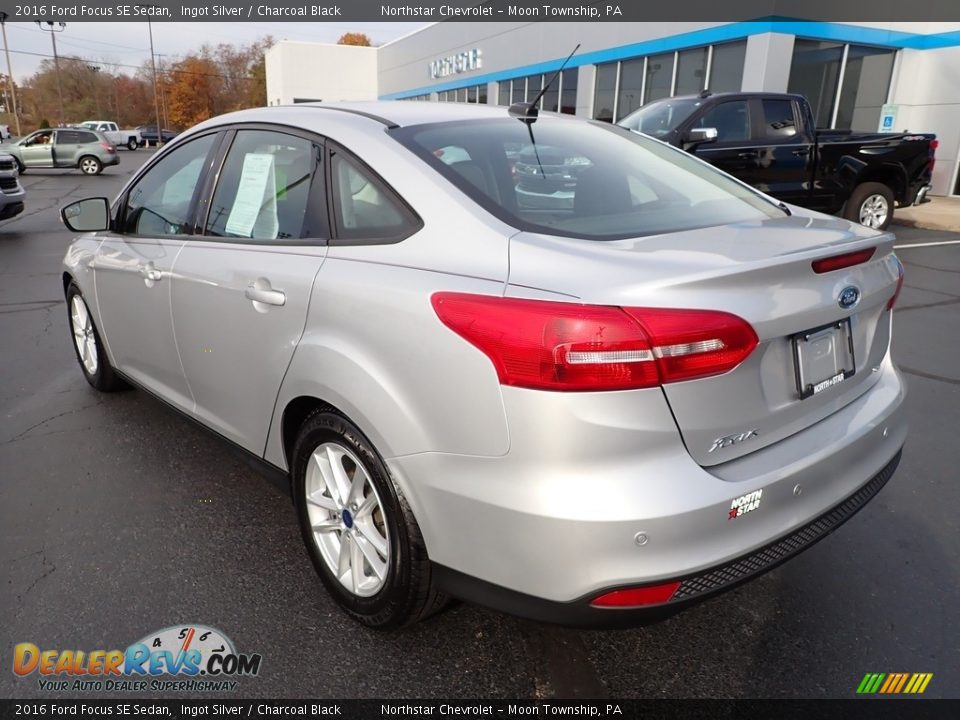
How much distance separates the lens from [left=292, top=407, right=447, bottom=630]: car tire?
2115 mm

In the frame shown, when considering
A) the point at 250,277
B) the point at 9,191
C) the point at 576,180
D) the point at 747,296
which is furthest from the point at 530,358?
the point at 9,191

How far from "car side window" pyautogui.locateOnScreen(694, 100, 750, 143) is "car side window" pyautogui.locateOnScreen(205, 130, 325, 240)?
25.5 ft

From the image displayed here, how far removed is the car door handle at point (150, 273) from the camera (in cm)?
322

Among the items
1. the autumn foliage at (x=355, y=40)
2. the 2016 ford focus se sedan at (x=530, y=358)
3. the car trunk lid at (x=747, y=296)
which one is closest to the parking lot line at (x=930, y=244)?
the 2016 ford focus se sedan at (x=530, y=358)

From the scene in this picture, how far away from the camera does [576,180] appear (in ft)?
8.41

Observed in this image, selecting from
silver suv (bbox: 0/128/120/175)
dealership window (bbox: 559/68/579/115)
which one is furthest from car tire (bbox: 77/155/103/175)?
dealership window (bbox: 559/68/579/115)

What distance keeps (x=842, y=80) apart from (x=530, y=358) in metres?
18.3

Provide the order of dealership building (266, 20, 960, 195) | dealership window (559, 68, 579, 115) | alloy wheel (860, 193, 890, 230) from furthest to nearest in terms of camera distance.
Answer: dealership window (559, 68, 579, 115), dealership building (266, 20, 960, 195), alloy wheel (860, 193, 890, 230)

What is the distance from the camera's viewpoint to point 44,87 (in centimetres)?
8044

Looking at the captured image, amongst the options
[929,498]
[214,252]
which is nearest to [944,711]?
[929,498]

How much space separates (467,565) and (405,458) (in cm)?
34

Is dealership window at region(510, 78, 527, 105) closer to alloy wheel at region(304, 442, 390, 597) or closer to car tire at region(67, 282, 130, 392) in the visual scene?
car tire at region(67, 282, 130, 392)

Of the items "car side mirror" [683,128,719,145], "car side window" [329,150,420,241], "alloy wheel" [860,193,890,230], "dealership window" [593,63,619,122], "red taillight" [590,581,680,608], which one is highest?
"dealership window" [593,63,619,122]

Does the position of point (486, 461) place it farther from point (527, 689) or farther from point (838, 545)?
point (838, 545)
